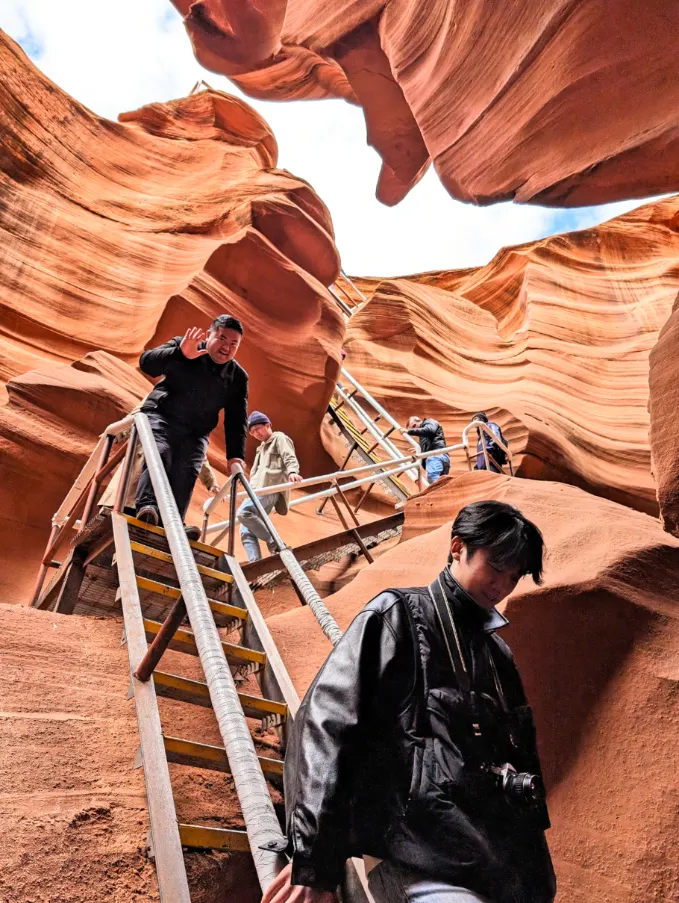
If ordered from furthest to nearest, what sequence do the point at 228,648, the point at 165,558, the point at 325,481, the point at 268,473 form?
the point at 325,481 < the point at 268,473 < the point at 165,558 < the point at 228,648

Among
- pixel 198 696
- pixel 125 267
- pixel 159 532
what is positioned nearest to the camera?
pixel 198 696

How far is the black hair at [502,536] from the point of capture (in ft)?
5.35

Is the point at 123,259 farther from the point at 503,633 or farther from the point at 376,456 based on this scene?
the point at 503,633

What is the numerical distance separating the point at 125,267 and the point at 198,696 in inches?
357

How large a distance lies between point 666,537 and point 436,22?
11.8 feet

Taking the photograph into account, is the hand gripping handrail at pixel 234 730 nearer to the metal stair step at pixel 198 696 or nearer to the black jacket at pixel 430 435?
the metal stair step at pixel 198 696

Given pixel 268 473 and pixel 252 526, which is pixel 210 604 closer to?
pixel 252 526

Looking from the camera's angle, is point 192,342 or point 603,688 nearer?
point 603,688

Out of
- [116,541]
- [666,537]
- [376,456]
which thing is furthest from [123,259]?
[666,537]

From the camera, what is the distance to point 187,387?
162 inches

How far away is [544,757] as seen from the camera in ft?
10.3

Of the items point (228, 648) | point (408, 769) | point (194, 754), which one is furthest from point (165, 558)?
point (408, 769)

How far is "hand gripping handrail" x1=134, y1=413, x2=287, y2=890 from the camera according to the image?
1491 millimetres

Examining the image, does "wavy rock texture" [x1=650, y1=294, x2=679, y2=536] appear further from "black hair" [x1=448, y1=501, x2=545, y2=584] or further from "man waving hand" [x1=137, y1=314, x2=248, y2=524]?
"man waving hand" [x1=137, y1=314, x2=248, y2=524]
